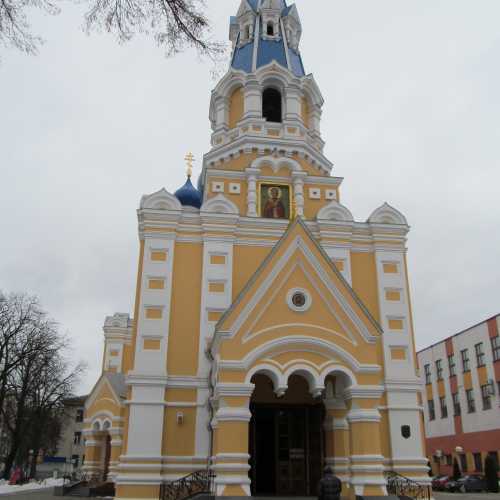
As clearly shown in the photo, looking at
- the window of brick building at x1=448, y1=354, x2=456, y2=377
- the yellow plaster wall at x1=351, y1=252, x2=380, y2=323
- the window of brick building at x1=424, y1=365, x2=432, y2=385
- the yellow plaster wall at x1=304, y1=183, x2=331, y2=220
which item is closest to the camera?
the yellow plaster wall at x1=351, y1=252, x2=380, y2=323

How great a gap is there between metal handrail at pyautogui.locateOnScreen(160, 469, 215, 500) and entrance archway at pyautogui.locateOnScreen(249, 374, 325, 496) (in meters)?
1.68

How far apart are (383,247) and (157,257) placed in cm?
759

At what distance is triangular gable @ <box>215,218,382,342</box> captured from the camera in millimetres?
13477

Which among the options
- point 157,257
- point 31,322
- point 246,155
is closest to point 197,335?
point 157,257

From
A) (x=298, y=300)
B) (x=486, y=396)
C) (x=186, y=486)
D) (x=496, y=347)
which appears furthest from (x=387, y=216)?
Answer: (x=486, y=396)

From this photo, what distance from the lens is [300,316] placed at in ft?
45.4

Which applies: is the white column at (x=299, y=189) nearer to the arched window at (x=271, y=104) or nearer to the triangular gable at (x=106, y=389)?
the arched window at (x=271, y=104)

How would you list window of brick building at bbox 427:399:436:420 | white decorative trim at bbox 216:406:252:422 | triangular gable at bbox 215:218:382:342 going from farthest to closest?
1. window of brick building at bbox 427:399:436:420
2. triangular gable at bbox 215:218:382:342
3. white decorative trim at bbox 216:406:252:422

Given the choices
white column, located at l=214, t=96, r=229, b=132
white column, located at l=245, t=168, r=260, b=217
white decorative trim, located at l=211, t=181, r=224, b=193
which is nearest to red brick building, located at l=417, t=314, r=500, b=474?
white column, located at l=245, t=168, r=260, b=217

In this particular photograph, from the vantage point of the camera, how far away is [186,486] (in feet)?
48.3

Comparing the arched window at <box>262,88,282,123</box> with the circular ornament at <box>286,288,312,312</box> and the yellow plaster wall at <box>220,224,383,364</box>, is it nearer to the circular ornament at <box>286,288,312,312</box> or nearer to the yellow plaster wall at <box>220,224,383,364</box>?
the yellow plaster wall at <box>220,224,383,364</box>

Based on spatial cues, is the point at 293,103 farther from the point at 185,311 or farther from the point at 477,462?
the point at 477,462

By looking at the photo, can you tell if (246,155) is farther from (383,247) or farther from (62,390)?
(62,390)

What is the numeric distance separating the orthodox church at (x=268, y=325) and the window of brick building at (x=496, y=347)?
18.6 m
